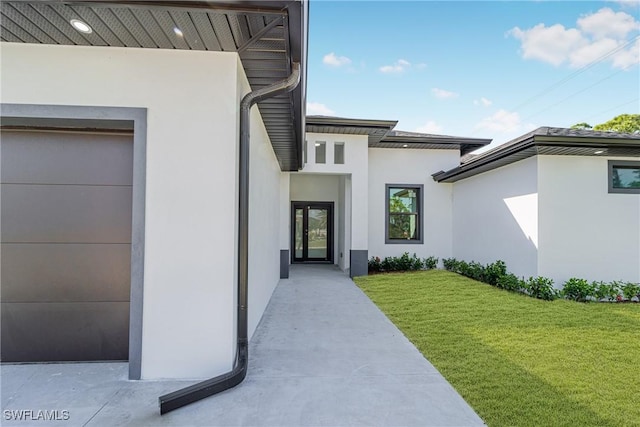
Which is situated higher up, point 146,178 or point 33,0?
point 33,0

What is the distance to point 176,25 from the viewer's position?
2.36 metres

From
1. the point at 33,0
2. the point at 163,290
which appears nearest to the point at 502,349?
the point at 163,290

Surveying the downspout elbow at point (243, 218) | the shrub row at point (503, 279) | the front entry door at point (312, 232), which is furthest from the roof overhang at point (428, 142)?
the downspout elbow at point (243, 218)

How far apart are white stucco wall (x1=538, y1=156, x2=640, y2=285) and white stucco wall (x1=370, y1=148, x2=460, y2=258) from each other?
12.7 ft

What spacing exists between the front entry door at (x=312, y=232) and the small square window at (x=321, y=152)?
334cm

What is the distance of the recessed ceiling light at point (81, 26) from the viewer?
7.58ft

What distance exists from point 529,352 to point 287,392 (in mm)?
2774

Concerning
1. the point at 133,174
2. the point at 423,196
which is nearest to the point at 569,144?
the point at 423,196

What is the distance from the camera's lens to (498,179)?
748 centimetres

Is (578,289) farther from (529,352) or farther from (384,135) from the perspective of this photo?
(384,135)

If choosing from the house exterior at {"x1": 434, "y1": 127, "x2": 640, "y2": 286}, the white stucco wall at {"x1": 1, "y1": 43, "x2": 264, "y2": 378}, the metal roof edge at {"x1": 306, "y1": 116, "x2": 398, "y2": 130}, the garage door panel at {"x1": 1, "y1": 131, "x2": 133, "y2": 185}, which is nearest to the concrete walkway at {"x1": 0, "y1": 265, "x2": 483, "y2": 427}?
the white stucco wall at {"x1": 1, "y1": 43, "x2": 264, "y2": 378}

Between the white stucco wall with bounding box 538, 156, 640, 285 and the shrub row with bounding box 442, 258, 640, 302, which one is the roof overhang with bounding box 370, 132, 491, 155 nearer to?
the white stucco wall with bounding box 538, 156, 640, 285

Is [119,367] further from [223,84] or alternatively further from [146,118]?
[223,84]

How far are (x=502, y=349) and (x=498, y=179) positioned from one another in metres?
5.13
